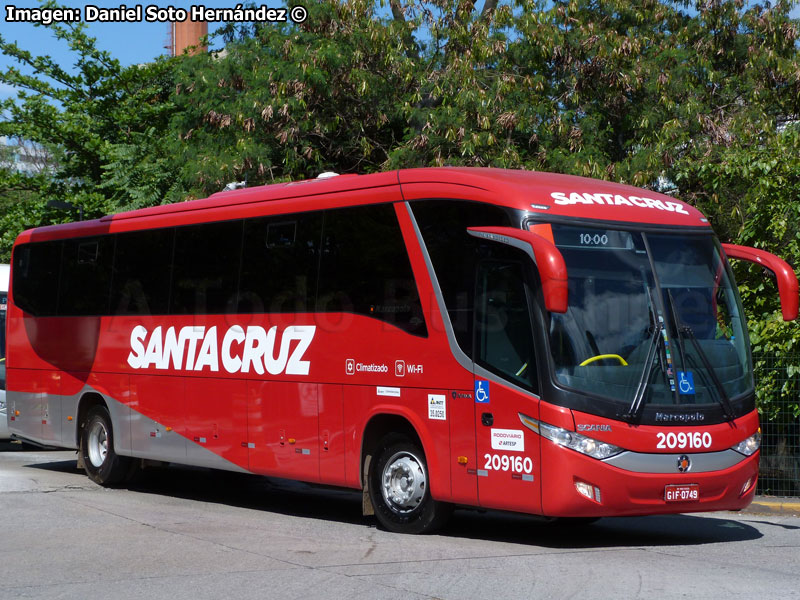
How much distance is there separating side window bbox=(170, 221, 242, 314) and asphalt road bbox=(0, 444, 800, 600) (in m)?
2.41

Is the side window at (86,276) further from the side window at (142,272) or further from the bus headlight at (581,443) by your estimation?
the bus headlight at (581,443)

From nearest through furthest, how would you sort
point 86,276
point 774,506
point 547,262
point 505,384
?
1. point 547,262
2. point 505,384
3. point 774,506
4. point 86,276

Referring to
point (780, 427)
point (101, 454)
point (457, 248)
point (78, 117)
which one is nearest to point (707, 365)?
point (457, 248)

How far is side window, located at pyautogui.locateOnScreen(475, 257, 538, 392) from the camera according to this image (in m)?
9.90

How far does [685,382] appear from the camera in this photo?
9938 mm

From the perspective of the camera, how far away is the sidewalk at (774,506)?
45.0ft

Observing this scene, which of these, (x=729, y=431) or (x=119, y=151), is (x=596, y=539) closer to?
(x=729, y=431)

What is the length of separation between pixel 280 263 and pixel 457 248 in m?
2.87

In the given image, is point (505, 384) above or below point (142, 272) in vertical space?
below

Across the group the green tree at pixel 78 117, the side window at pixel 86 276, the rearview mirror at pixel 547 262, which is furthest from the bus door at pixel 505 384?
the green tree at pixel 78 117

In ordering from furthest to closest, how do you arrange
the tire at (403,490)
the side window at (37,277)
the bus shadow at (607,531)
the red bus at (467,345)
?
the side window at (37,277), the tire at (403,490), the bus shadow at (607,531), the red bus at (467,345)

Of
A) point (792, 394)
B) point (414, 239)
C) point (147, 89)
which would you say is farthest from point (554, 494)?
point (147, 89)

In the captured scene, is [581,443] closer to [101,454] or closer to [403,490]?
[403,490]

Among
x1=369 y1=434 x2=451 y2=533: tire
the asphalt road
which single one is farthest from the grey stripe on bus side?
x1=369 y1=434 x2=451 y2=533: tire
